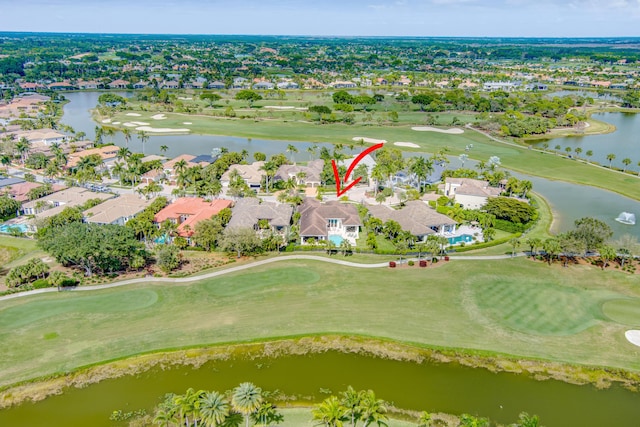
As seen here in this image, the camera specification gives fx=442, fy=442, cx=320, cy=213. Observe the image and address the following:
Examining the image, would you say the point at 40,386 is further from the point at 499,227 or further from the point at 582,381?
the point at 499,227

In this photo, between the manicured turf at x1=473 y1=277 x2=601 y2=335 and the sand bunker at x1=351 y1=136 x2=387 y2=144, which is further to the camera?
the sand bunker at x1=351 y1=136 x2=387 y2=144

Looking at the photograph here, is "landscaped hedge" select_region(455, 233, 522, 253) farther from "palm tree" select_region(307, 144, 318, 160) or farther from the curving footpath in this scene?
"palm tree" select_region(307, 144, 318, 160)

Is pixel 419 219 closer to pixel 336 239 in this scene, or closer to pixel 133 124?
pixel 336 239

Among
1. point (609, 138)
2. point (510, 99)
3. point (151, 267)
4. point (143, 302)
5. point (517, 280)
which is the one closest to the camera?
point (143, 302)

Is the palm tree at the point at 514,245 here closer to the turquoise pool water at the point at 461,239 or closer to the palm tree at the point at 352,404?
the turquoise pool water at the point at 461,239

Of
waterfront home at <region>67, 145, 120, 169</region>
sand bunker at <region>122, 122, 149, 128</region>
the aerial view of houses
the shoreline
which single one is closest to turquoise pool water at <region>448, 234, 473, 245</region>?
the aerial view of houses

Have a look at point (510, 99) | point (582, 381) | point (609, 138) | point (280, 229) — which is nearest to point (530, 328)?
point (582, 381)
